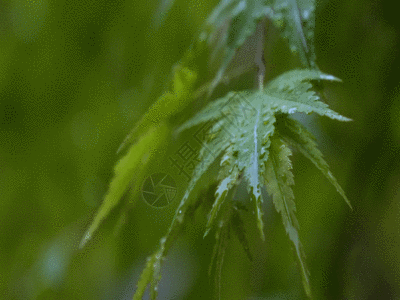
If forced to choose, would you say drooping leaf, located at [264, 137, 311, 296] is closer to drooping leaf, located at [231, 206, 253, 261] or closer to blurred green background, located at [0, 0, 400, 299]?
drooping leaf, located at [231, 206, 253, 261]

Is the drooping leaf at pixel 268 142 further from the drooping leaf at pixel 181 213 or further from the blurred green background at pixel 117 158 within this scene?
the blurred green background at pixel 117 158

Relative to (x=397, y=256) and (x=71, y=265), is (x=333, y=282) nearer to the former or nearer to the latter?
(x=397, y=256)

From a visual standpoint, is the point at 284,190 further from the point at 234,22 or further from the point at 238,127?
the point at 234,22

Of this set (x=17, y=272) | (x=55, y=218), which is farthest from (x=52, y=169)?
(x=17, y=272)

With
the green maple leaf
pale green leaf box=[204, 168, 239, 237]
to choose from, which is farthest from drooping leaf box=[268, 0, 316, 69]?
pale green leaf box=[204, 168, 239, 237]

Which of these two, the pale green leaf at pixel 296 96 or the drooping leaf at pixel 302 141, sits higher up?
the pale green leaf at pixel 296 96

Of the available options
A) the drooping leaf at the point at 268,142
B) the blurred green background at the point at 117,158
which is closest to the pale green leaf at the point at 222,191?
the drooping leaf at the point at 268,142

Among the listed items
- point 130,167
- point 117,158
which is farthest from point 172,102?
point 117,158

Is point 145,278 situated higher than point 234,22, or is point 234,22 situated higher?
point 234,22
